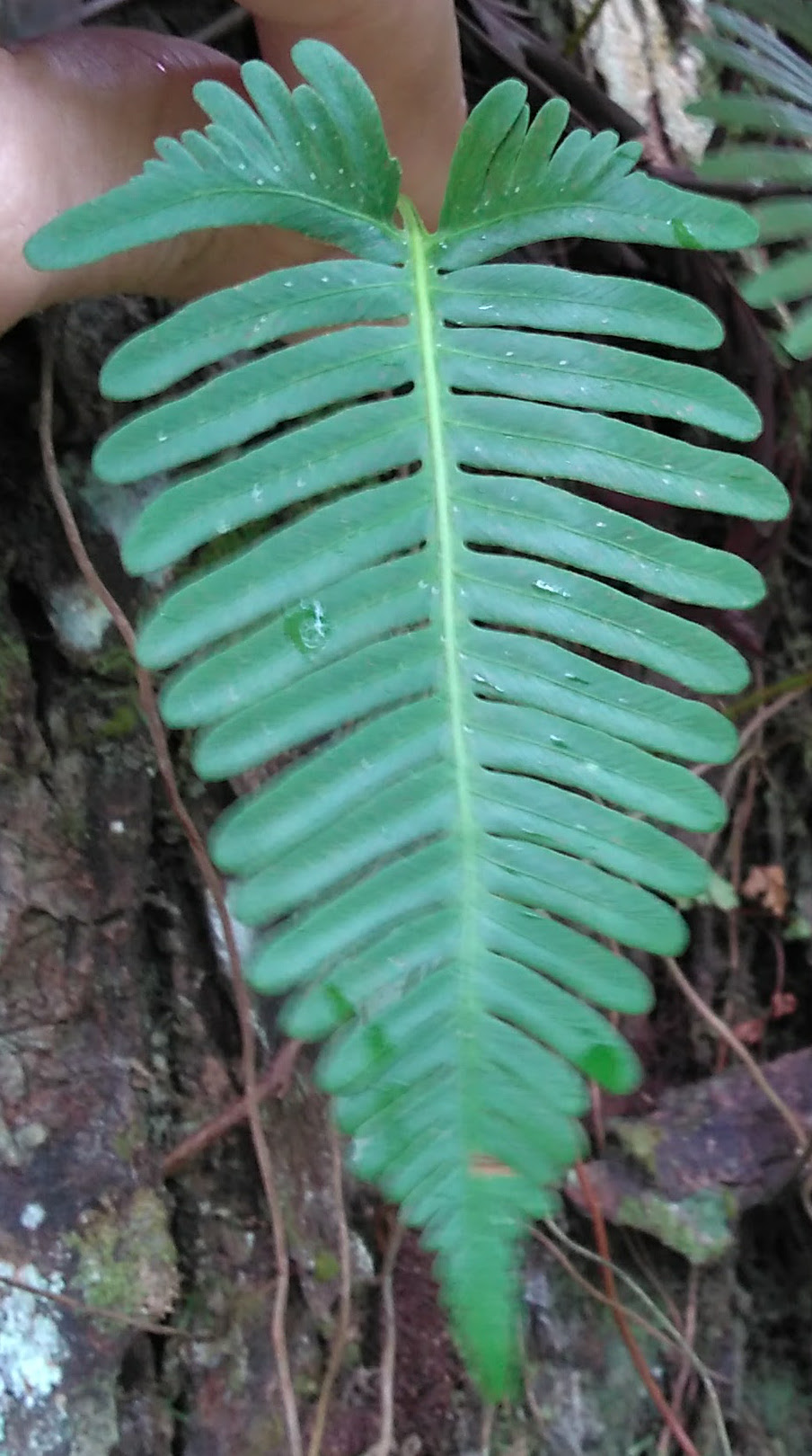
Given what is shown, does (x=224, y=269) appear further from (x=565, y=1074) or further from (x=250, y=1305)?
(x=250, y=1305)

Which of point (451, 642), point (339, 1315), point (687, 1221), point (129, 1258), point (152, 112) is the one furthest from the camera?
point (687, 1221)

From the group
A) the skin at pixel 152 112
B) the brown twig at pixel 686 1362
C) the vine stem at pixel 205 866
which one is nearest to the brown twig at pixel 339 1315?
the vine stem at pixel 205 866

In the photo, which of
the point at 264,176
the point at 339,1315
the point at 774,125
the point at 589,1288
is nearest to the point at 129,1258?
the point at 339,1315

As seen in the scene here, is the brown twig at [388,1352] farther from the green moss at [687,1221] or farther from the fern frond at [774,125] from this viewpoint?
the fern frond at [774,125]

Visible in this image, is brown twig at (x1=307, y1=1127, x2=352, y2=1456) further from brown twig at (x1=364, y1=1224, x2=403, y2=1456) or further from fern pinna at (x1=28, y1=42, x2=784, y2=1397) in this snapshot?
fern pinna at (x1=28, y1=42, x2=784, y2=1397)

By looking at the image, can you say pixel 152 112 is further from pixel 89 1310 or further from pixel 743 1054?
pixel 743 1054
